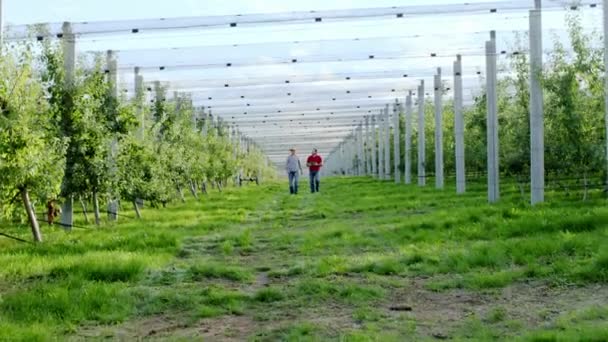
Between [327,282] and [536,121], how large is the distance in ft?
33.3

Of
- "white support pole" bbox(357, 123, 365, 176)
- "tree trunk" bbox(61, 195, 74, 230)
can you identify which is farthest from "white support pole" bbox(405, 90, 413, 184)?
"tree trunk" bbox(61, 195, 74, 230)

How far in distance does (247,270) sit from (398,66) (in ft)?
61.6

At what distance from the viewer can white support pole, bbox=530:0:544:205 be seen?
17656 mm

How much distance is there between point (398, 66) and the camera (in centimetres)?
2808

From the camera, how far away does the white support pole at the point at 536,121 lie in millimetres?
17656

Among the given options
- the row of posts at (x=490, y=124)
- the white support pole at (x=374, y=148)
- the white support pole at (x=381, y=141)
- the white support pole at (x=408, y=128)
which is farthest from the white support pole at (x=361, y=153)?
the white support pole at (x=408, y=128)

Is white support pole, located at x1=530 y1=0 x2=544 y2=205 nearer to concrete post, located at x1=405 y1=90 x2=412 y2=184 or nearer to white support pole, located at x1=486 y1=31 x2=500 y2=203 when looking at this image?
white support pole, located at x1=486 y1=31 x2=500 y2=203

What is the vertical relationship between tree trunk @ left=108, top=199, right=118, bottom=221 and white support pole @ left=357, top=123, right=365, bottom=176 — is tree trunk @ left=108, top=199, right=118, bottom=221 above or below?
below

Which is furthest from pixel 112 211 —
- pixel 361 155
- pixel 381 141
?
pixel 361 155

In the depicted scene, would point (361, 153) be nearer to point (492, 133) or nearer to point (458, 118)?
point (458, 118)

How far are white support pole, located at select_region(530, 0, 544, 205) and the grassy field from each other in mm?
2162

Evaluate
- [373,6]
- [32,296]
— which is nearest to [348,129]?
[373,6]

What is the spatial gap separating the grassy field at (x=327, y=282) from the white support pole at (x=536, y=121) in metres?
2.16

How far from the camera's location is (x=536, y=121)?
1775 centimetres
